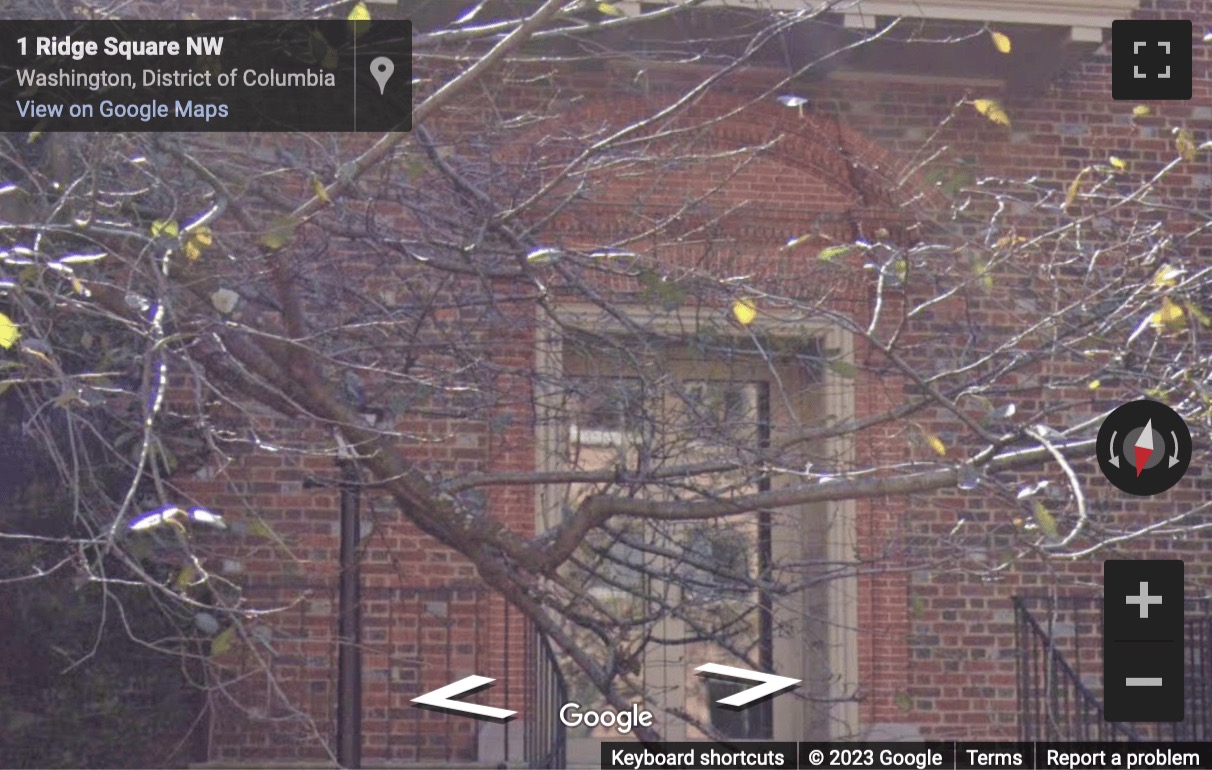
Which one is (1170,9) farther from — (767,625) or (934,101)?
(767,625)

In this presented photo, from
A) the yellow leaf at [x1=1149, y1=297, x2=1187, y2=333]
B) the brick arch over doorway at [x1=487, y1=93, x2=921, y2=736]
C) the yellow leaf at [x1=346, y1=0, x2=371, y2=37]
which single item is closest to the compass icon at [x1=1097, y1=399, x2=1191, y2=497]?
the yellow leaf at [x1=1149, y1=297, x2=1187, y2=333]

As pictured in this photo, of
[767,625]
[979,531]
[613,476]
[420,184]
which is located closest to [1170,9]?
[979,531]

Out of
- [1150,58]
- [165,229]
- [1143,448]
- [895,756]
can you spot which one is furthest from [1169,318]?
[895,756]

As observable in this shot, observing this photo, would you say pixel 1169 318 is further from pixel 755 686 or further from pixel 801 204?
pixel 801 204

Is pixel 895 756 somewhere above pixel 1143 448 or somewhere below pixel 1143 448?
below

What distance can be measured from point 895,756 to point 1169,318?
3.25 metres

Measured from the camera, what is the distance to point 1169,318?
3910 millimetres

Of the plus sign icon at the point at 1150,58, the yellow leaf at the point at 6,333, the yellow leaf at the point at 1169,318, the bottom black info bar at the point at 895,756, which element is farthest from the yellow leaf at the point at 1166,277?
the yellow leaf at the point at 6,333

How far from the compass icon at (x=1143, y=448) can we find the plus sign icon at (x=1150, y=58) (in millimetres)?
938

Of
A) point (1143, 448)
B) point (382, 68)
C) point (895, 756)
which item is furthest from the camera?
point (895, 756)

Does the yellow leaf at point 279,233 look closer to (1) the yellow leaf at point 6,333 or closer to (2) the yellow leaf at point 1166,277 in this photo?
(1) the yellow leaf at point 6,333

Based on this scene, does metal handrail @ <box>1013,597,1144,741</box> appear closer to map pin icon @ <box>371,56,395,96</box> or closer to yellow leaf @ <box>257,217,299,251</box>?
map pin icon @ <box>371,56,395,96</box>

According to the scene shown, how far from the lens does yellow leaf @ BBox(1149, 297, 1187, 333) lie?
390 centimetres

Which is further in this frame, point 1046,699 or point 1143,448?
point 1046,699
